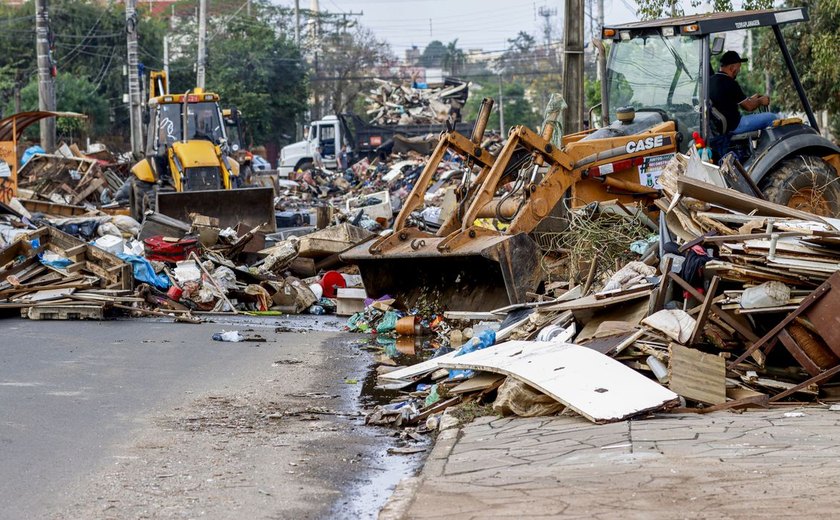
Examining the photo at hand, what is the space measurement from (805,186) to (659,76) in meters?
2.06

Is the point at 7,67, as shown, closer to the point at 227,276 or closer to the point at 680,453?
the point at 227,276

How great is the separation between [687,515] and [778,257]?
11.0ft

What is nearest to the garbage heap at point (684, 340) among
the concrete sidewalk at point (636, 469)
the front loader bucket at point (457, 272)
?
the concrete sidewalk at point (636, 469)

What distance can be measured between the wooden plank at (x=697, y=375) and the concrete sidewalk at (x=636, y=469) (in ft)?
0.83

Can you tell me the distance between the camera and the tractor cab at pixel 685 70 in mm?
12203

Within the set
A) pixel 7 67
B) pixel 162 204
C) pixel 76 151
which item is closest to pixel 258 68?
pixel 7 67

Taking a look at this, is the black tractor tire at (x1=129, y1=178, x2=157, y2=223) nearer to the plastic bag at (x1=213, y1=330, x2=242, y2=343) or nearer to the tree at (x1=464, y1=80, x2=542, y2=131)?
the plastic bag at (x1=213, y1=330, x2=242, y2=343)

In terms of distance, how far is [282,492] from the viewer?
611 centimetres

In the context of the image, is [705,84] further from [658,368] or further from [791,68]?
[658,368]

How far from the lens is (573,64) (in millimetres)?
16109

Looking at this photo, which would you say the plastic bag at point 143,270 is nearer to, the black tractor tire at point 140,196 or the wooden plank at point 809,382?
the black tractor tire at point 140,196

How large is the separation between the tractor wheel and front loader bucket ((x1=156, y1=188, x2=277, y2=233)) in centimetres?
1078

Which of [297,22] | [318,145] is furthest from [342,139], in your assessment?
[297,22]

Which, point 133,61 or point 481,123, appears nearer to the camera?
point 481,123
